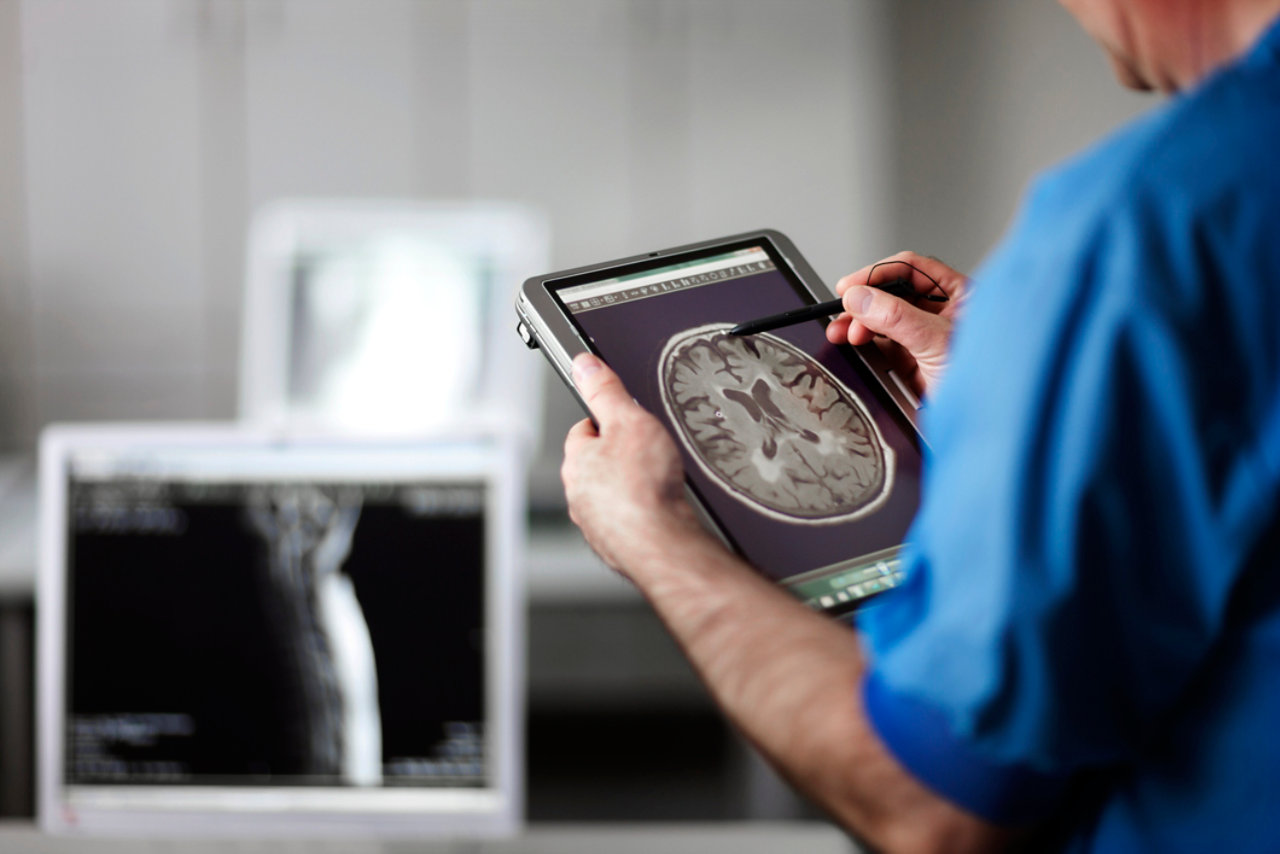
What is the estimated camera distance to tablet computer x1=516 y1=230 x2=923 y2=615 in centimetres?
70

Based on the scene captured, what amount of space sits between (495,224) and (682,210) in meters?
0.45

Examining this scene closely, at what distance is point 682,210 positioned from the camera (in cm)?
288

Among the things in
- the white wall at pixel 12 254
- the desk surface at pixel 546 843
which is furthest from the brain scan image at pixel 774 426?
the white wall at pixel 12 254

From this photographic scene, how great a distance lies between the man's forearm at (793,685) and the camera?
50 centimetres

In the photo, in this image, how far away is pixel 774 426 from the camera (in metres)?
0.74

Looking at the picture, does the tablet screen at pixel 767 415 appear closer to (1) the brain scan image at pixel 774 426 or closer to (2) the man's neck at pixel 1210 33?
(1) the brain scan image at pixel 774 426

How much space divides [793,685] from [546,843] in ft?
2.44

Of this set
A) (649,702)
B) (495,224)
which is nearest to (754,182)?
(495,224)

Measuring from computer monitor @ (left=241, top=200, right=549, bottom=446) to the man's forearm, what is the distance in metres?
1.94

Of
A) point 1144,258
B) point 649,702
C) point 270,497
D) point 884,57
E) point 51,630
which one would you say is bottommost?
point 649,702

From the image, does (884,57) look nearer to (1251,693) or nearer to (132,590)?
(132,590)

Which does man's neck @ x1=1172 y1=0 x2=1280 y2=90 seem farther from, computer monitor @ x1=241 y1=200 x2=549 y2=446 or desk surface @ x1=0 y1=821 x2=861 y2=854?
computer monitor @ x1=241 y1=200 x2=549 y2=446

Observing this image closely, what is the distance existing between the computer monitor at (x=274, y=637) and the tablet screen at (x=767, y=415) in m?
0.34

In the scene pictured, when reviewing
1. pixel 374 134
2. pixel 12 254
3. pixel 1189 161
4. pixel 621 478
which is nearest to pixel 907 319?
pixel 621 478
